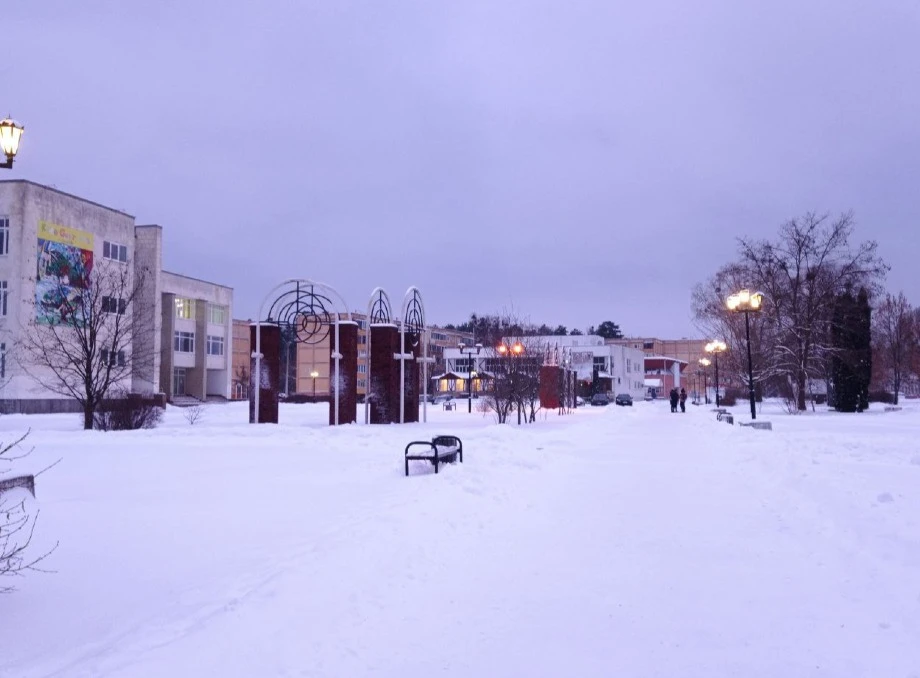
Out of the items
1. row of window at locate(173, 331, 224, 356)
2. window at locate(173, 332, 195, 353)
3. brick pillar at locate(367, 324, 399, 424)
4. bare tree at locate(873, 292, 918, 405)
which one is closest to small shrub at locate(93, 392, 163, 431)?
brick pillar at locate(367, 324, 399, 424)

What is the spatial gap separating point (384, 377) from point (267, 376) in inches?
170

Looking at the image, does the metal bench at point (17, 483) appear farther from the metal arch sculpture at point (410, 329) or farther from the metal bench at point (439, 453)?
the metal arch sculpture at point (410, 329)

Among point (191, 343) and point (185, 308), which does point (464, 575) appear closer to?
point (191, 343)

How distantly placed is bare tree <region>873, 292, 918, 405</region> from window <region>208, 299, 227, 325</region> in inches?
2307

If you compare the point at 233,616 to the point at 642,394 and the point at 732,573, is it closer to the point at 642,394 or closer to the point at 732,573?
the point at 732,573

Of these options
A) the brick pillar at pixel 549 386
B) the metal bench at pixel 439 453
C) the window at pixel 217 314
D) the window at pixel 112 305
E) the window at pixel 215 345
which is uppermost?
the window at pixel 217 314

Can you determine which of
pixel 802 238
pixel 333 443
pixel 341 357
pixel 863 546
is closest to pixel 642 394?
pixel 802 238

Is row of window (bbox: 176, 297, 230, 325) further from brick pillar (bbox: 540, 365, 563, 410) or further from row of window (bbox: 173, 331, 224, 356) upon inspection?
brick pillar (bbox: 540, 365, 563, 410)

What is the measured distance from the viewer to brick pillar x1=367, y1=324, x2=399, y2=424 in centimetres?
2966

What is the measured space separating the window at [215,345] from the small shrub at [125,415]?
156 ft

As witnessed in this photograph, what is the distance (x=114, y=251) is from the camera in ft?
187

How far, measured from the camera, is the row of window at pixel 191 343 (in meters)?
70.0

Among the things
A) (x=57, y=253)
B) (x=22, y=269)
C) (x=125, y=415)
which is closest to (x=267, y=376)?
(x=125, y=415)

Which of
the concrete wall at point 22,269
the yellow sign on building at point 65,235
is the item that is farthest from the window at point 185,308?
the concrete wall at point 22,269
